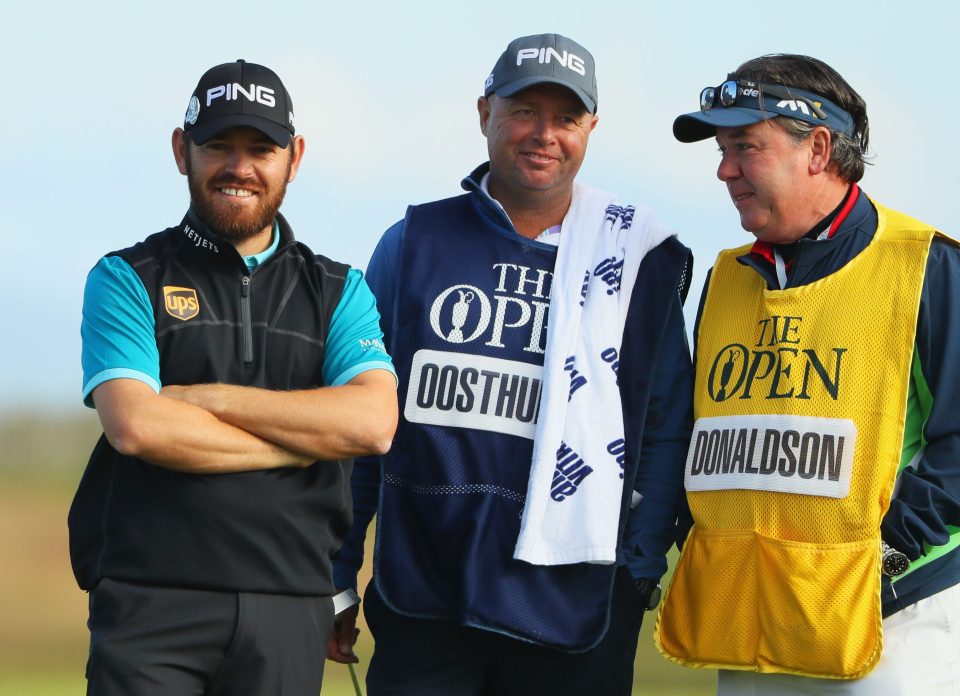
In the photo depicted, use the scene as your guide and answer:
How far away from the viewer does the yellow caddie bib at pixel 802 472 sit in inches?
127

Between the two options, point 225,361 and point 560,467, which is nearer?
point 225,361

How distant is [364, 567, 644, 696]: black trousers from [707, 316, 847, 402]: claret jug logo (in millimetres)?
698

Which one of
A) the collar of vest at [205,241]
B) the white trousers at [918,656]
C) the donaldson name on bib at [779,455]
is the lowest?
the white trousers at [918,656]

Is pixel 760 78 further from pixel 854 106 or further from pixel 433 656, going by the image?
pixel 433 656

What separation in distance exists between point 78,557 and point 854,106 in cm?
238

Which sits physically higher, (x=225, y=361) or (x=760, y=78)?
(x=760, y=78)

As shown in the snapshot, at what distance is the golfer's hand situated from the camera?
357cm

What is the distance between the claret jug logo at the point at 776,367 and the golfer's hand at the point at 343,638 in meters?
1.17

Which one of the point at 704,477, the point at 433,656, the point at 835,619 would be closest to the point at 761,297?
the point at 704,477

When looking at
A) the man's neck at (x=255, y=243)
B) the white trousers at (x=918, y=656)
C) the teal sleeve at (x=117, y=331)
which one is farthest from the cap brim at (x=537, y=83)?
the white trousers at (x=918, y=656)

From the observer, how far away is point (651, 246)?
12.4 ft

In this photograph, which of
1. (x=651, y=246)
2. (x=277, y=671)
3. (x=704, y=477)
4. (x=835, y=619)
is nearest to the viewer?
(x=277, y=671)

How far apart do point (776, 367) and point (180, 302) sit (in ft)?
5.01

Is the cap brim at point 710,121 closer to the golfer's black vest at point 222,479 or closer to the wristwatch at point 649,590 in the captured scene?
the golfer's black vest at point 222,479
